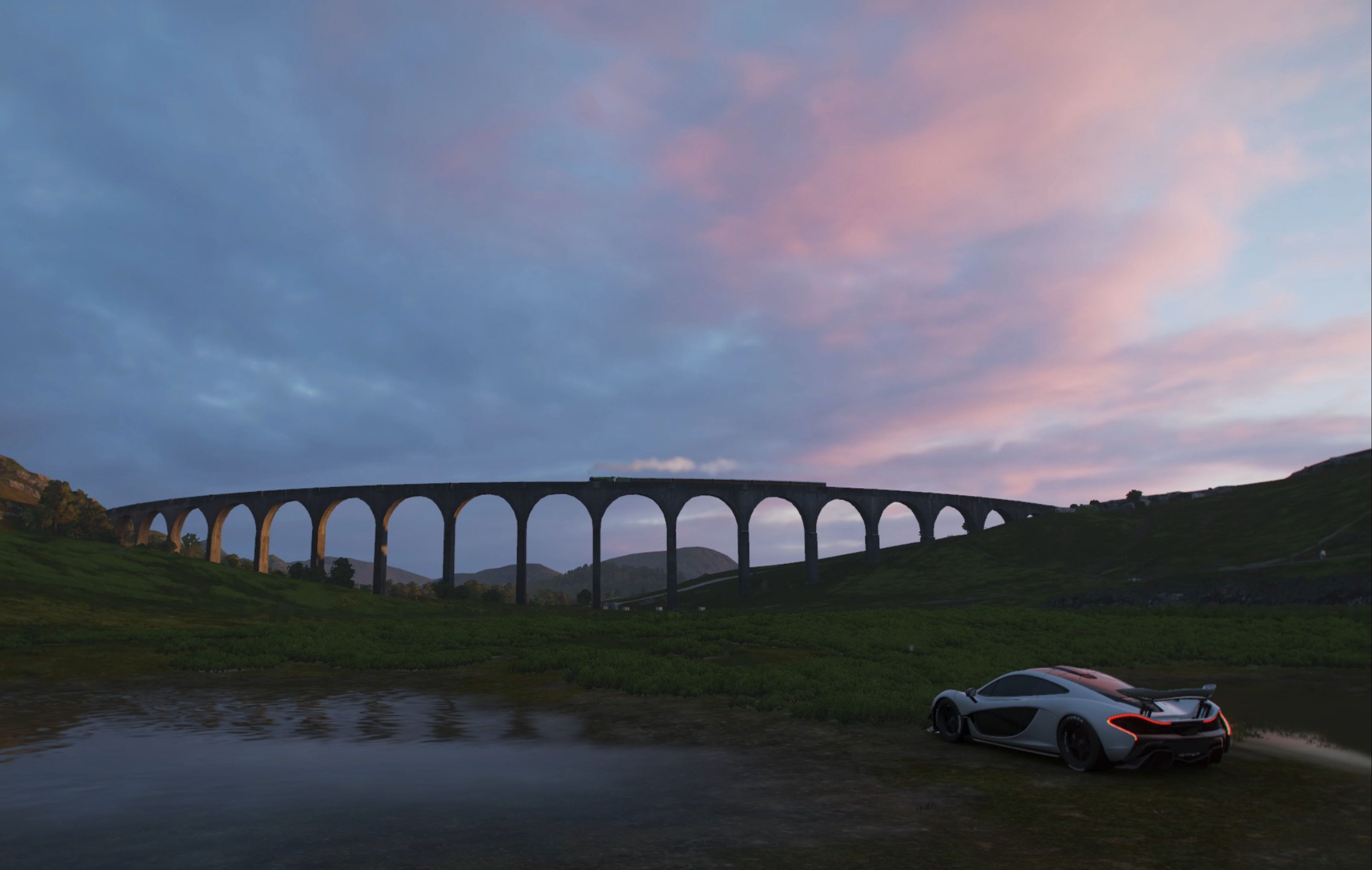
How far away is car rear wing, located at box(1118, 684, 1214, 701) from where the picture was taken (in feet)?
34.6

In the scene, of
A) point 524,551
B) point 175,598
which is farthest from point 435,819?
point 524,551

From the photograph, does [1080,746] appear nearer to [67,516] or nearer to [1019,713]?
[1019,713]

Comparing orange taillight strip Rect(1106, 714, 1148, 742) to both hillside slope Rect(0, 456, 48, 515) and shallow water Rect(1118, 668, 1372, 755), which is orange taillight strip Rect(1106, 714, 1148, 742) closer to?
shallow water Rect(1118, 668, 1372, 755)

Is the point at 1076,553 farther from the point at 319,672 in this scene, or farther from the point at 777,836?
the point at 777,836

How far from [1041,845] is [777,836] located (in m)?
2.55

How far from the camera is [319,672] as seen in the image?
77.4 feet

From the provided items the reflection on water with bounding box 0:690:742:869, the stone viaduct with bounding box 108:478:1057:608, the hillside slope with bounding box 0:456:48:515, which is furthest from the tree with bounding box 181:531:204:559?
the reflection on water with bounding box 0:690:742:869

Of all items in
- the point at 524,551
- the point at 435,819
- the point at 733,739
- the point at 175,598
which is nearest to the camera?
the point at 435,819

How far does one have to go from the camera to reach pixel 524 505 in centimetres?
8681

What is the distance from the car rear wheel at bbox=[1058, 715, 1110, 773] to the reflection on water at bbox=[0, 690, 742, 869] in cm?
479

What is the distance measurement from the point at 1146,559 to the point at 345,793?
84.3m

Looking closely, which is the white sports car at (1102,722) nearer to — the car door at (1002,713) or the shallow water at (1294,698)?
the car door at (1002,713)

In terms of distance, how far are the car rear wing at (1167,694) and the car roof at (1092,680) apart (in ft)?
0.40

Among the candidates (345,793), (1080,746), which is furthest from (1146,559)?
(345,793)
